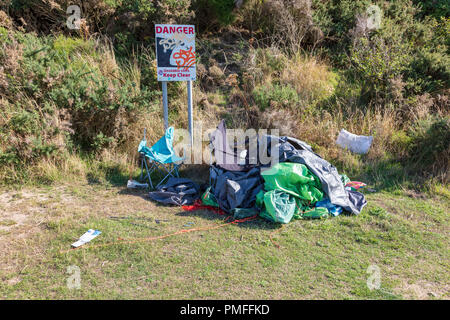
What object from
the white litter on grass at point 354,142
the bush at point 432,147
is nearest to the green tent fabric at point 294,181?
the white litter on grass at point 354,142

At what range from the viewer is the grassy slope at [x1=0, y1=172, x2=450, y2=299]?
3.43 metres

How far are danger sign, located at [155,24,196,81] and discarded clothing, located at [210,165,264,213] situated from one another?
1.94 meters

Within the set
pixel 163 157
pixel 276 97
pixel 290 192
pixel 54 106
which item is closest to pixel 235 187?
pixel 290 192

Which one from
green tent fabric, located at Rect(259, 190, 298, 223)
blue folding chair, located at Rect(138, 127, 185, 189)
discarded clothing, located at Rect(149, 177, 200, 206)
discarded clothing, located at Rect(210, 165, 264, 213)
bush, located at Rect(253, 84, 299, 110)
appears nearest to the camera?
green tent fabric, located at Rect(259, 190, 298, 223)

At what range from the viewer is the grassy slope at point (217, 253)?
3.43 meters

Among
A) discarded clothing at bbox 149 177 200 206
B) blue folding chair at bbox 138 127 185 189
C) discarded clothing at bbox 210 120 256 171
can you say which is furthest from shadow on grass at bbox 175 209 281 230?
blue folding chair at bbox 138 127 185 189

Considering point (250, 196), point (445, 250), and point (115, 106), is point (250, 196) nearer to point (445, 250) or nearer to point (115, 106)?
point (445, 250)

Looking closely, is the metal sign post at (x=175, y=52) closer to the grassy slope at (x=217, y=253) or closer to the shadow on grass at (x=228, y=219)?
the grassy slope at (x=217, y=253)

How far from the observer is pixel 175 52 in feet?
19.7

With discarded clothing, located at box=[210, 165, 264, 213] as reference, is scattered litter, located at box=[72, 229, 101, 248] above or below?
below

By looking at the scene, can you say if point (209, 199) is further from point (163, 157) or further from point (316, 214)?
point (316, 214)

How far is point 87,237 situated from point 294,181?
276 cm

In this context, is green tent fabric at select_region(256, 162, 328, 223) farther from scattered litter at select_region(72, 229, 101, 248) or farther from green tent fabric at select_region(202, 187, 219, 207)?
scattered litter at select_region(72, 229, 101, 248)

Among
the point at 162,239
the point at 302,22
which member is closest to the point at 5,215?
the point at 162,239
